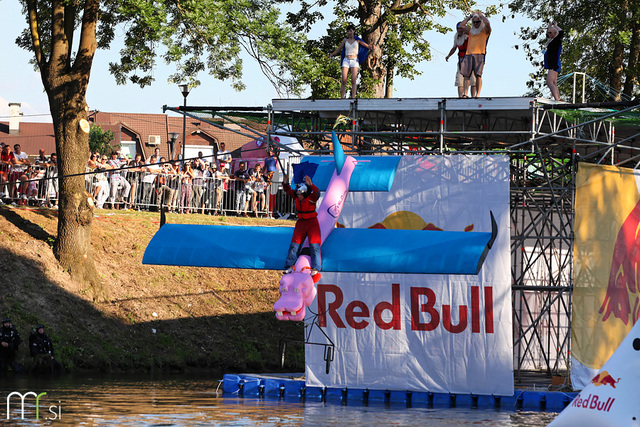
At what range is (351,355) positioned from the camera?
19.6m

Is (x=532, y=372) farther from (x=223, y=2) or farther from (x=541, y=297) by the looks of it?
(x=223, y=2)

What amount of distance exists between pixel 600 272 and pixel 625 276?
770 mm

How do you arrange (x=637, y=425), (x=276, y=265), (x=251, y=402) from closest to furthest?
(x=637, y=425) → (x=276, y=265) → (x=251, y=402)

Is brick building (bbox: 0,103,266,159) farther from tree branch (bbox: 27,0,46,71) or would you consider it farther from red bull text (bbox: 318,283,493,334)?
red bull text (bbox: 318,283,493,334)

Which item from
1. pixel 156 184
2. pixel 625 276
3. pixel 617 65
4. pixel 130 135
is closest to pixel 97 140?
pixel 130 135

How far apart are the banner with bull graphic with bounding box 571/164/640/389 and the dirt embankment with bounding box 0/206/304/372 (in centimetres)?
1046

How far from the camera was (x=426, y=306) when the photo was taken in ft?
63.5

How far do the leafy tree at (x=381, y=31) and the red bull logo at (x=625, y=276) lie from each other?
11230mm

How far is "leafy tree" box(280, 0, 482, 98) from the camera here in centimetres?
3050

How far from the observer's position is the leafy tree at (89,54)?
24000 mm

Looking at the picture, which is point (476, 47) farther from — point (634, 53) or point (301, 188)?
point (634, 53)

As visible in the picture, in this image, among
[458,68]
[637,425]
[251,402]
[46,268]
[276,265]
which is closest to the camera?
[637,425]

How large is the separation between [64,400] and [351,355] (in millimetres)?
5768

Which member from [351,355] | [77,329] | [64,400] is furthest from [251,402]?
[77,329]
